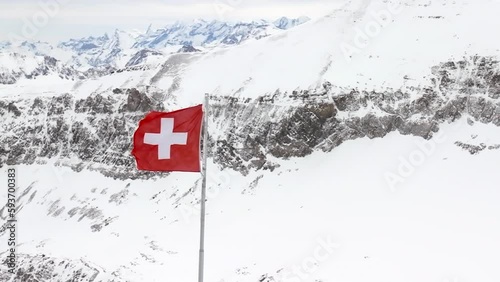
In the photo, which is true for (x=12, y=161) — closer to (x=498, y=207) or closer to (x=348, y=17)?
(x=348, y=17)

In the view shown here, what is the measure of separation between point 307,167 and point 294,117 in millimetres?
5089

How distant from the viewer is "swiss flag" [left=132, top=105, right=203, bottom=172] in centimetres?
1316

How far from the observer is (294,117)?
150 ft

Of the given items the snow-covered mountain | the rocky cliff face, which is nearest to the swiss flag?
the snow-covered mountain

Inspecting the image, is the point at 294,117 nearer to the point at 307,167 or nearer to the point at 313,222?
the point at 307,167

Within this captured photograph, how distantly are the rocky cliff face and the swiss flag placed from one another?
31.2 meters

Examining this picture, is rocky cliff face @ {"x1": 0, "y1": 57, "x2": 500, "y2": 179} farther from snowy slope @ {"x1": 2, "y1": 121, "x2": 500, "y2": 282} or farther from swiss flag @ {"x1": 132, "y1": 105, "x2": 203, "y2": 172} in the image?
swiss flag @ {"x1": 132, "y1": 105, "x2": 203, "y2": 172}

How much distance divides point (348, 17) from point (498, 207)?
3136 centimetres

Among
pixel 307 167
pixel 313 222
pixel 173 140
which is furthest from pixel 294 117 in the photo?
pixel 173 140

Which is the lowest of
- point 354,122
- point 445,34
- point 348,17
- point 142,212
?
point 142,212

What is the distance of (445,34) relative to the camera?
47938mm

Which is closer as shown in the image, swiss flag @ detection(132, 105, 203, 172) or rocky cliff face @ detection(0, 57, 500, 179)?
swiss flag @ detection(132, 105, 203, 172)

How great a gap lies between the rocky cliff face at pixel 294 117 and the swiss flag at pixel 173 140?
31.2m

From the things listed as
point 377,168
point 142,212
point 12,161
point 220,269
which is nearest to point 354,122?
point 377,168
